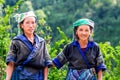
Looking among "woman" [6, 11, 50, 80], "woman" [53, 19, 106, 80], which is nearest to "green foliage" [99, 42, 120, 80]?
"woman" [53, 19, 106, 80]

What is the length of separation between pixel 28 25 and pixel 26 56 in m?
0.33

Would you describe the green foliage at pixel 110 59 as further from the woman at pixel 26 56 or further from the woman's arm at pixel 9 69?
the woman's arm at pixel 9 69

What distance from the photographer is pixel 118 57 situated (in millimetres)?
6590

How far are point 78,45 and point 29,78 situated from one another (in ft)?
2.11

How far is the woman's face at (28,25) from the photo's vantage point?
4652 mm

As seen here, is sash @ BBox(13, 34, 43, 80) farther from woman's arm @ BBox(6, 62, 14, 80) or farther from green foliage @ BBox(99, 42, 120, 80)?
green foliage @ BBox(99, 42, 120, 80)

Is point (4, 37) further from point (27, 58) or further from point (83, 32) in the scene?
point (83, 32)

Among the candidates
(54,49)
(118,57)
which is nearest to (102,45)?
(118,57)

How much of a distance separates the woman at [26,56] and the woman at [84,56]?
0.32 m

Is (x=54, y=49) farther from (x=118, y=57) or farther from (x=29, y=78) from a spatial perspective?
(x=29, y=78)

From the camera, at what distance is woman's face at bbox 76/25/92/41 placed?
4703 millimetres

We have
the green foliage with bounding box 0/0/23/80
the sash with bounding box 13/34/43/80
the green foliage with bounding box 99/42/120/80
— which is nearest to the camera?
the sash with bounding box 13/34/43/80

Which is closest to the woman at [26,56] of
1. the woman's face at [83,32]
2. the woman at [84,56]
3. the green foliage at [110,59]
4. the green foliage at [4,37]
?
the woman at [84,56]

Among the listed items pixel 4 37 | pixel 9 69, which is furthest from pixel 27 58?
pixel 4 37
